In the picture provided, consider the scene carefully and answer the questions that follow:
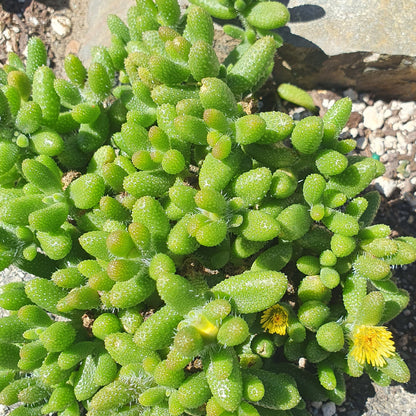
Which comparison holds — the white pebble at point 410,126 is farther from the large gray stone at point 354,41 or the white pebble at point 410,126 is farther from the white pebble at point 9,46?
the white pebble at point 9,46

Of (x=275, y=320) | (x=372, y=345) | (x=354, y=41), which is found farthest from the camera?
(x=354, y=41)

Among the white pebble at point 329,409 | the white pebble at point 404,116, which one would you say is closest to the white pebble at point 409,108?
the white pebble at point 404,116

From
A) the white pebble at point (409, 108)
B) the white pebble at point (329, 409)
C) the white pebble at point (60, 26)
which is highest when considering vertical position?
the white pebble at point (60, 26)

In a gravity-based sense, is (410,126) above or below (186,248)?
below

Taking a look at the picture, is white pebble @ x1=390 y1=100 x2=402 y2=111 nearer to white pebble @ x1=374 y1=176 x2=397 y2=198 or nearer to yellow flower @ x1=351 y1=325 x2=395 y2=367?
white pebble @ x1=374 y1=176 x2=397 y2=198

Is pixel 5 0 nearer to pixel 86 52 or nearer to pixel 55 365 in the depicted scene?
pixel 86 52

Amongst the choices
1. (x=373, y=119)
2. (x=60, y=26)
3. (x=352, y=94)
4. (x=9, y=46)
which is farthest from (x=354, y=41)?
(x=9, y=46)

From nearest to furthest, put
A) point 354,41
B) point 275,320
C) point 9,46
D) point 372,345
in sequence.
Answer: point 372,345 < point 275,320 < point 354,41 < point 9,46

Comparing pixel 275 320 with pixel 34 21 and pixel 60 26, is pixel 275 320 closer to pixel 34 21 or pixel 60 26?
pixel 60 26
